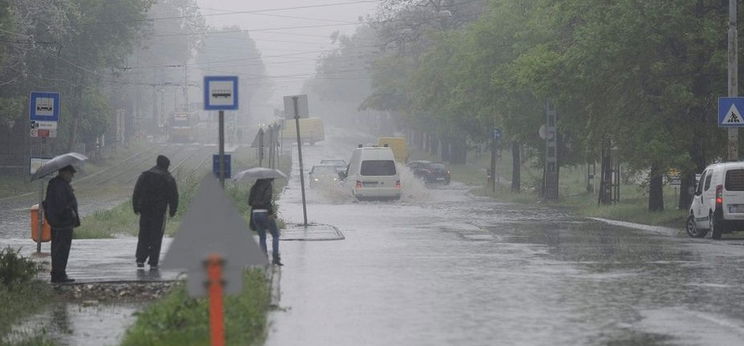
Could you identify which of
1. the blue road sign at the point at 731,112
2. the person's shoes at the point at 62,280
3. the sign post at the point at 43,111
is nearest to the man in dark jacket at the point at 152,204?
the person's shoes at the point at 62,280

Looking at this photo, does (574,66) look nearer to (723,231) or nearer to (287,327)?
(723,231)

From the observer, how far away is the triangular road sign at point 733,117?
1260 inches

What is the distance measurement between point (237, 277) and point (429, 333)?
5142 mm

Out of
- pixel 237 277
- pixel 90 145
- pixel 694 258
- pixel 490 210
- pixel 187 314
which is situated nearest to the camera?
pixel 237 277

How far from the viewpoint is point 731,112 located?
3203 centimetres

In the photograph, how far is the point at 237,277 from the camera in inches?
350

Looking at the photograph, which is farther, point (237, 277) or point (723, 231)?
point (723, 231)

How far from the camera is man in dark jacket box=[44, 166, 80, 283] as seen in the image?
18.7 m

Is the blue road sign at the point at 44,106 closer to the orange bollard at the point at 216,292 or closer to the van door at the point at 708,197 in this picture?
the van door at the point at 708,197

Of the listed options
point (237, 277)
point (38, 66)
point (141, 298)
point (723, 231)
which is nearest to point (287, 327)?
point (141, 298)

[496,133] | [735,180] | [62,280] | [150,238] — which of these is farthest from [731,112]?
[496,133]

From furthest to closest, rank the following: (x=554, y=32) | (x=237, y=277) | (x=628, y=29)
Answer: (x=554, y=32)
(x=628, y=29)
(x=237, y=277)

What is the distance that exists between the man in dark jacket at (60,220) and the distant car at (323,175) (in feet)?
145

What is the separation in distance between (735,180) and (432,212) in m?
16.1
